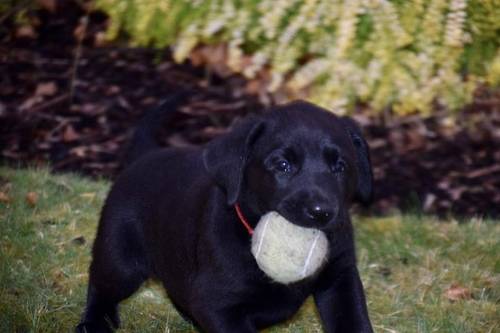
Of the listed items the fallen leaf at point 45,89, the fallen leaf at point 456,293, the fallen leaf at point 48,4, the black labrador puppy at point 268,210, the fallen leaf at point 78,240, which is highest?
the black labrador puppy at point 268,210

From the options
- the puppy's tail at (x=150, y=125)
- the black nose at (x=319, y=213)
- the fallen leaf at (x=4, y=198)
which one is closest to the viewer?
the black nose at (x=319, y=213)

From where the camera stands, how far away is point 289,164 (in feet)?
10.2

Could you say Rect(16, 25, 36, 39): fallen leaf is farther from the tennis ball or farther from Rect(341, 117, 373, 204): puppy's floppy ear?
the tennis ball

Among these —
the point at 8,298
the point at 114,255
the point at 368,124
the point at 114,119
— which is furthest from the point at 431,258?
the point at 114,119

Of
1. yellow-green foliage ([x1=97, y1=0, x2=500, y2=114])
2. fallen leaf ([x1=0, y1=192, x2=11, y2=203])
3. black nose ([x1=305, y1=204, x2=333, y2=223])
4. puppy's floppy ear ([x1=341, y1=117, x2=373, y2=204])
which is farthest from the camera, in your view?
yellow-green foliage ([x1=97, y1=0, x2=500, y2=114])

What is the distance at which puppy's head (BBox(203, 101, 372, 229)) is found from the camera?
9.88 ft

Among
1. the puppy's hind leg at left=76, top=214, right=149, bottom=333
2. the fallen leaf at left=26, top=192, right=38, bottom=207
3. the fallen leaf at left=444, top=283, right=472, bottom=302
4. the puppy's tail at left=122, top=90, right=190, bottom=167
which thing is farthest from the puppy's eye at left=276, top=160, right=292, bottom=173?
the fallen leaf at left=26, top=192, right=38, bottom=207

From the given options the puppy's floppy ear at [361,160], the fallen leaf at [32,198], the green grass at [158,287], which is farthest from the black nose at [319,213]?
the fallen leaf at [32,198]

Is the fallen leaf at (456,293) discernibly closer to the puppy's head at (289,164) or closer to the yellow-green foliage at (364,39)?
the puppy's head at (289,164)

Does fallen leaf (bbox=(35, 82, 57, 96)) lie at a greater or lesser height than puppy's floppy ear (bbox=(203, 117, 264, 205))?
lesser

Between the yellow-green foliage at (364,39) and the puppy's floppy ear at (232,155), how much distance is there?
2.30 metres

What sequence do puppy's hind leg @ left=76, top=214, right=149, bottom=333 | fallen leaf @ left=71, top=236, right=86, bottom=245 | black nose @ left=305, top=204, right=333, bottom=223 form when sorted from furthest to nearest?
fallen leaf @ left=71, top=236, right=86, bottom=245 → puppy's hind leg @ left=76, top=214, right=149, bottom=333 → black nose @ left=305, top=204, right=333, bottom=223

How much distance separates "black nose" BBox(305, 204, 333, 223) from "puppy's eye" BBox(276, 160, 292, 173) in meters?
0.21

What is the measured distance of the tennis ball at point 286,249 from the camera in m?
3.02
